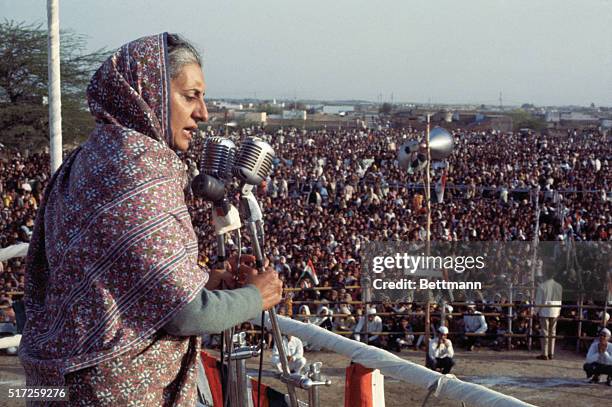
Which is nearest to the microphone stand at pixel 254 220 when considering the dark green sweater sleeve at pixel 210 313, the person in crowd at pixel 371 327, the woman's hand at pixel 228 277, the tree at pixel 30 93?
the woman's hand at pixel 228 277

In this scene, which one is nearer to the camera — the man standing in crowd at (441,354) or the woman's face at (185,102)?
the woman's face at (185,102)

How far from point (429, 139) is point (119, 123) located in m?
8.89

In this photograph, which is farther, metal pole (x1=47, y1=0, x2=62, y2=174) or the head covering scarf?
metal pole (x1=47, y1=0, x2=62, y2=174)

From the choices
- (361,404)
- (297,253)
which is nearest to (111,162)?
(361,404)

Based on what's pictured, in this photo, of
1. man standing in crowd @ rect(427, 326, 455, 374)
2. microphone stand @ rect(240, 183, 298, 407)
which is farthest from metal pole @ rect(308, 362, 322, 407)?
man standing in crowd @ rect(427, 326, 455, 374)

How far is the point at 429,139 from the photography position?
1010 cm

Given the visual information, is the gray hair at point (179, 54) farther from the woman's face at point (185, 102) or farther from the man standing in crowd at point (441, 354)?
the man standing in crowd at point (441, 354)

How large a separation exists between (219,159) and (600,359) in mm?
8136

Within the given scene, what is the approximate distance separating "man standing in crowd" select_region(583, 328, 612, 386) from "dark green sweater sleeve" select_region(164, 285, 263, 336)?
8365 millimetres

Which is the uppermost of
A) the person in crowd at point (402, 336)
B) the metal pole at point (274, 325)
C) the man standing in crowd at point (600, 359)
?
the metal pole at point (274, 325)

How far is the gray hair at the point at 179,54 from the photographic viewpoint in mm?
1501

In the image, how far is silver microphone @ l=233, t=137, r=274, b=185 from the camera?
1.85 metres

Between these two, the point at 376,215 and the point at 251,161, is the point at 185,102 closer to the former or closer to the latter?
the point at 251,161

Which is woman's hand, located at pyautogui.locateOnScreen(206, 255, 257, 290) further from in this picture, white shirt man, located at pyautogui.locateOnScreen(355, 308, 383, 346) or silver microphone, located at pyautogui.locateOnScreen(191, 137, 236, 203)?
white shirt man, located at pyautogui.locateOnScreen(355, 308, 383, 346)
